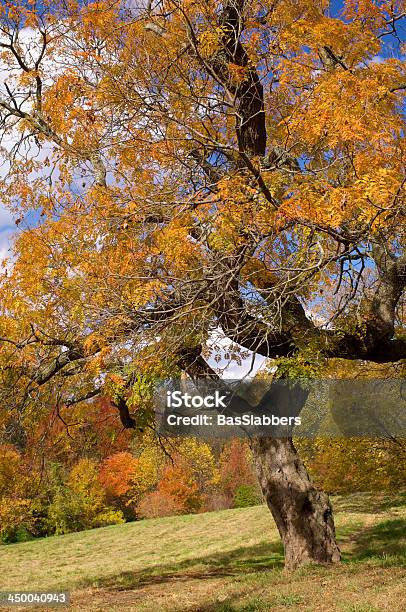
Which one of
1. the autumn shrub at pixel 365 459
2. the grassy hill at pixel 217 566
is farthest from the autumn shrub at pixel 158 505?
the autumn shrub at pixel 365 459

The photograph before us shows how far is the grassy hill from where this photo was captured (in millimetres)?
8047

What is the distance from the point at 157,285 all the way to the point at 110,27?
196 inches

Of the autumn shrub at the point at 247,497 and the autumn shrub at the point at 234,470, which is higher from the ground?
the autumn shrub at the point at 234,470

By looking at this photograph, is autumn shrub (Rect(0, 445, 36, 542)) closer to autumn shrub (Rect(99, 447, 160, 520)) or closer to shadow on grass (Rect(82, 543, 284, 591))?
autumn shrub (Rect(99, 447, 160, 520))

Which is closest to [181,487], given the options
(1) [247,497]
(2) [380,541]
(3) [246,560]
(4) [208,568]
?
(1) [247,497]

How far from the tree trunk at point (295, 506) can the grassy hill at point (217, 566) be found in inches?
24.6

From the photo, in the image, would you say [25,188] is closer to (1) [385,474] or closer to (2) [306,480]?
(2) [306,480]

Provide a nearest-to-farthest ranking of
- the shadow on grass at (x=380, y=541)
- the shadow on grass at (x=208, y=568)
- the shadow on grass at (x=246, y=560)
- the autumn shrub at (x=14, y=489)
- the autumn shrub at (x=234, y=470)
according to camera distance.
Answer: the shadow on grass at (x=246, y=560), the shadow on grass at (x=208, y=568), the shadow on grass at (x=380, y=541), the autumn shrub at (x=14, y=489), the autumn shrub at (x=234, y=470)

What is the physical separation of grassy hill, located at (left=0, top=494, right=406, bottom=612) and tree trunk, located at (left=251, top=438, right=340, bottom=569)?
0.62 metres

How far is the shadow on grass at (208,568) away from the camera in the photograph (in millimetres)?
13788

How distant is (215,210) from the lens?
28.3 ft

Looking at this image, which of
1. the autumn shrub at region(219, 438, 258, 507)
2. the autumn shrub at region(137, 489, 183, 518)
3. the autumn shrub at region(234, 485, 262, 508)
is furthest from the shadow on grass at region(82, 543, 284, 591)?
the autumn shrub at region(219, 438, 258, 507)

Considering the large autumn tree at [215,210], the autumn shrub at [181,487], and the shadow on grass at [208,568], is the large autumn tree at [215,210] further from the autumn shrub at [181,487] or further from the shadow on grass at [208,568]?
the autumn shrub at [181,487]

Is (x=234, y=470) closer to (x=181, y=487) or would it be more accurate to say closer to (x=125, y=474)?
(x=181, y=487)
